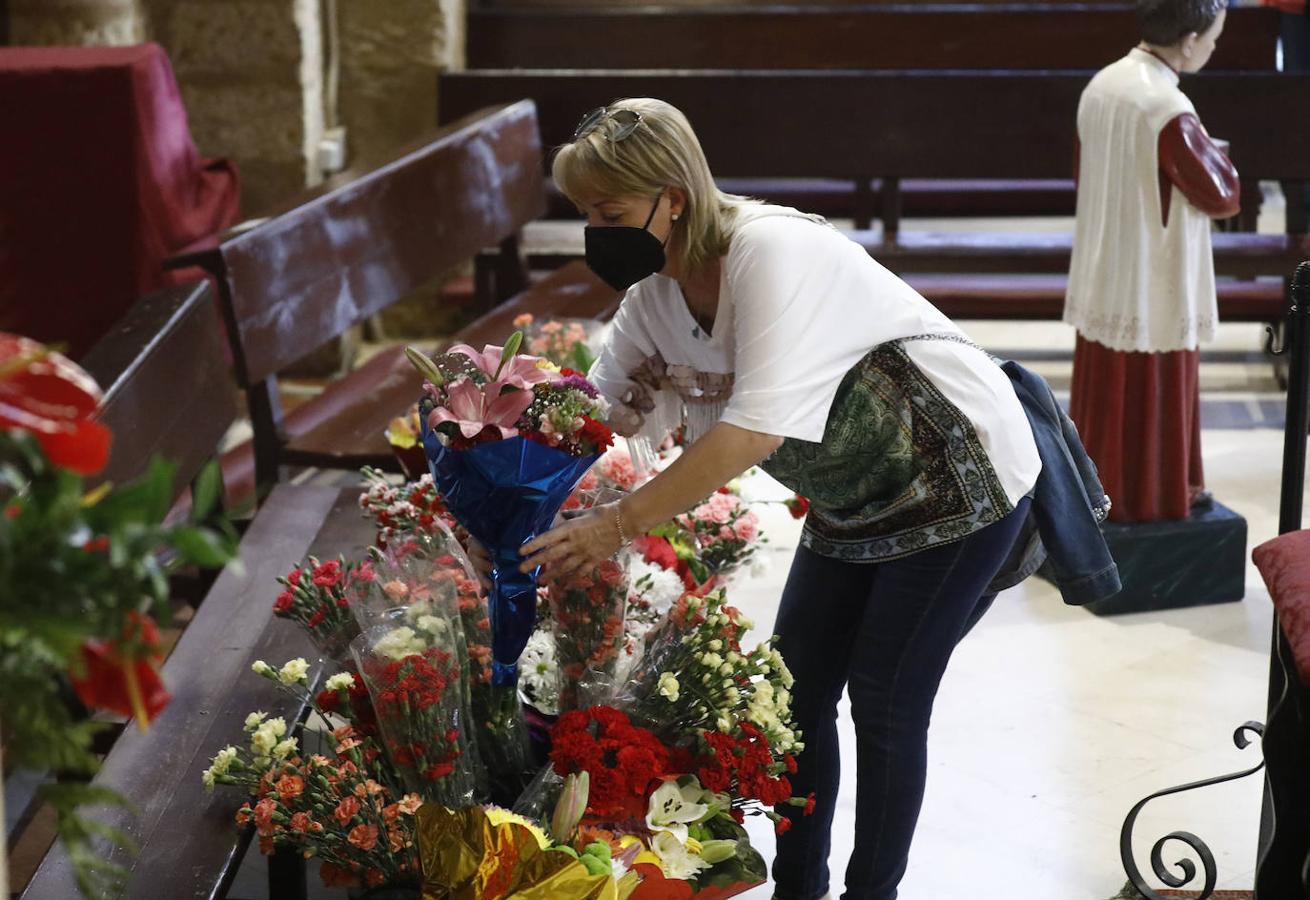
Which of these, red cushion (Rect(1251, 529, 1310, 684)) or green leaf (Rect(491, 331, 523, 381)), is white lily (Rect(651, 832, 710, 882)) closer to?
green leaf (Rect(491, 331, 523, 381))

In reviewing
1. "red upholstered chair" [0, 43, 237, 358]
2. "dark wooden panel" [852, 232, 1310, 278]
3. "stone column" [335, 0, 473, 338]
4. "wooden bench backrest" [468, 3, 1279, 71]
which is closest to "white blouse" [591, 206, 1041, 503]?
"red upholstered chair" [0, 43, 237, 358]

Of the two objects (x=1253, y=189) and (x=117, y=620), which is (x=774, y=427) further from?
(x=1253, y=189)

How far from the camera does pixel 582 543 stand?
1991 millimetres

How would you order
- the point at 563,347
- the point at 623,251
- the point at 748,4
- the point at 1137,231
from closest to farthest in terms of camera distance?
the point at 623,251
the point at 563,347
the point at 1137,231
the point at 748,4

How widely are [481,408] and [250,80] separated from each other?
15.0ft

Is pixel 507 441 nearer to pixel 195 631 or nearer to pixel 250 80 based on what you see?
pixel 195 631

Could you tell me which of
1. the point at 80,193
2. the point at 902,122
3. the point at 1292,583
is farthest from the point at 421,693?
the point at 902,122

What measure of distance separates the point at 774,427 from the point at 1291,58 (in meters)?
5.78

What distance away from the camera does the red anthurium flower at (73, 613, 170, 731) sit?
0.94 m

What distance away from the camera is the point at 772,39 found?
6.94m

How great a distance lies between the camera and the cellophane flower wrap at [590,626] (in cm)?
209

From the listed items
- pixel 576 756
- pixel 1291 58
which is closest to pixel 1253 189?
pixel 1291 58

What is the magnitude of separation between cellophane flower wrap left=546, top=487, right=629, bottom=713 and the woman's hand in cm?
6

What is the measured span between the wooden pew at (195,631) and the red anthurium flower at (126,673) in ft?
3.09
